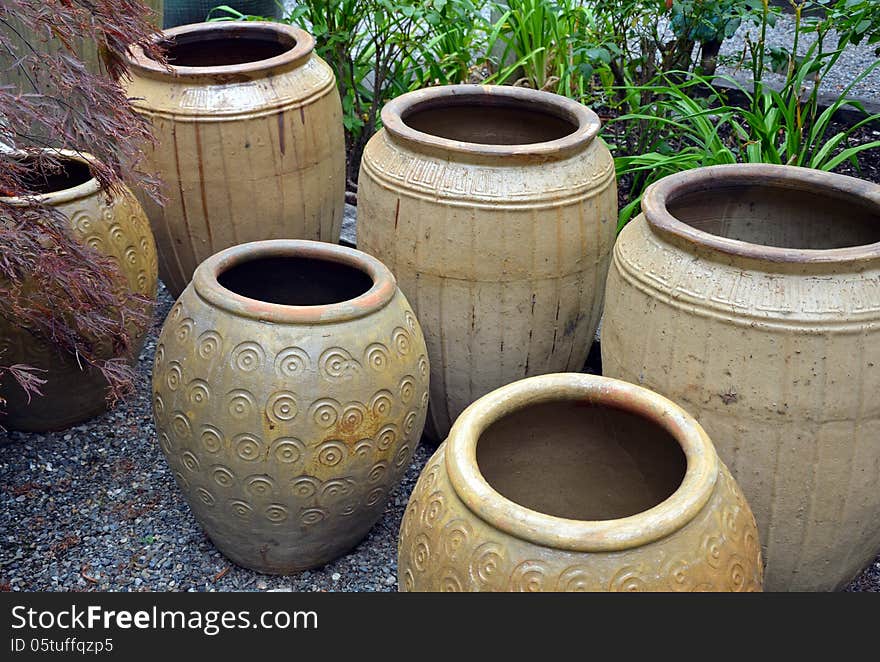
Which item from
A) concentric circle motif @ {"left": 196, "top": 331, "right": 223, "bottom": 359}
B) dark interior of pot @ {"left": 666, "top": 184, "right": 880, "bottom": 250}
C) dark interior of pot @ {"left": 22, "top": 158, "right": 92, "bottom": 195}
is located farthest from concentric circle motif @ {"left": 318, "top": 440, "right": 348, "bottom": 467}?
dark interior of pot @ {"left": 22, "top": 158, "right": 92, "bottom": 195}

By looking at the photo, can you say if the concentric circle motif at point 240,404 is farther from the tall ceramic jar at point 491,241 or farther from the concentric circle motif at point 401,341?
the tall ceramic jar at point 491,241

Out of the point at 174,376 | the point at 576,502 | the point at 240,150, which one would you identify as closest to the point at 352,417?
the point at 174,376

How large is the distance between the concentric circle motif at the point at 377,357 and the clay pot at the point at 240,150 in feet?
3.79

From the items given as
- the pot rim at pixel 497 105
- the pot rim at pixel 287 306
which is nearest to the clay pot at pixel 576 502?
the pot rim at pixel 287 306

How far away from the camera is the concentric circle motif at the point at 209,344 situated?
215 centimetres

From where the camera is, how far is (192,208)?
316 centimetres

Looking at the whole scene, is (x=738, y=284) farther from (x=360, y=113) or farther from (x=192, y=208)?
(x=360, y=113)

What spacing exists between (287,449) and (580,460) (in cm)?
63

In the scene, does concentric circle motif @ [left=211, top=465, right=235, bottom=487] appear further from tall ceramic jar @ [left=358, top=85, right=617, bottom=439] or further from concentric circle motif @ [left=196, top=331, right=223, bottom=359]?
tall ceramic jar @ [left=358, top=85, right=617, bottom=439]

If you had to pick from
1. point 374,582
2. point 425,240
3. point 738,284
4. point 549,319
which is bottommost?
point 374,582

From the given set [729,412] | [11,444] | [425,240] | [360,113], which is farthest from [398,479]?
[360,113]

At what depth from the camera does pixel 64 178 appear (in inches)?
116

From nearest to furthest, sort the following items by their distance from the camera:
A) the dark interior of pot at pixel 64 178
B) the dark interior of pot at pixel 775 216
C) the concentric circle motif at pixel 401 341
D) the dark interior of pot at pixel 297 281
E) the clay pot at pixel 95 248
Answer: the concentric circle motif at pixel 401 341 < the dark interior of pot at pixel 775 216 < the dark interior of pot at pixel 297 281 < the clay pot at pixel 95 248 < the dark interior of pot at pixel 64 178
